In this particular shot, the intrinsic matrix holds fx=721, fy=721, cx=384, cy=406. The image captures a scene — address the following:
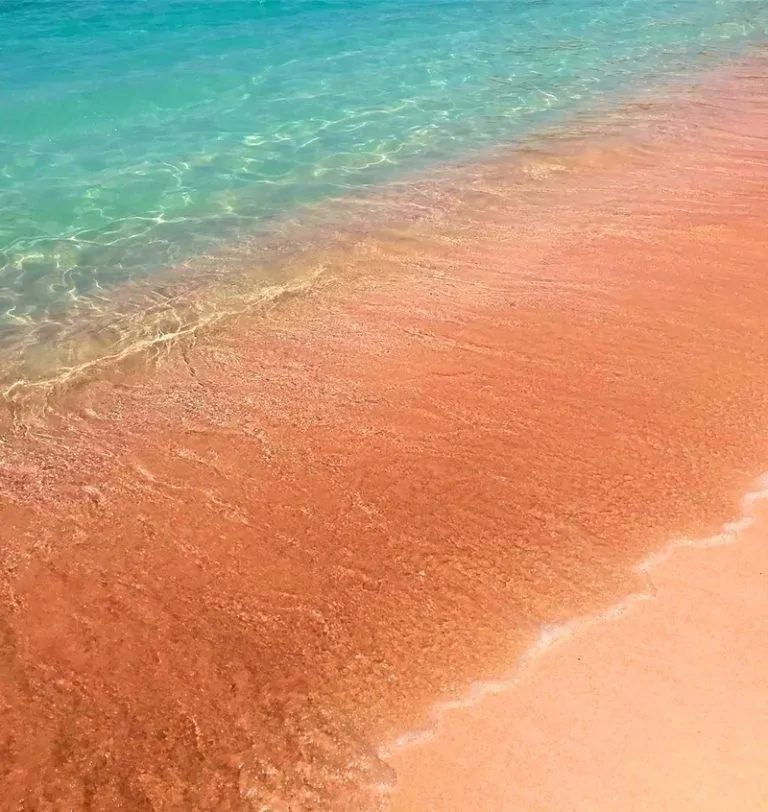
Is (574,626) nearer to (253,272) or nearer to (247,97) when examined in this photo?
(253,272)

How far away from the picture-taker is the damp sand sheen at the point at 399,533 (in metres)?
3.80

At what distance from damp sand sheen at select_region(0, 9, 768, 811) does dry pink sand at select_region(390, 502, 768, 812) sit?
2cm

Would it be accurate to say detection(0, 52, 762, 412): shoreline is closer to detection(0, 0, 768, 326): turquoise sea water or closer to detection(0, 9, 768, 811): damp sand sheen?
detection(0, 9, 768, 811): damp sand sheen

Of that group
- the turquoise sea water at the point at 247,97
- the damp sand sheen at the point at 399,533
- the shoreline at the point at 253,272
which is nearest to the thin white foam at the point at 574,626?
the damp sand sheen at the point at 399,533

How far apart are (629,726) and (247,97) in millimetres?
13780

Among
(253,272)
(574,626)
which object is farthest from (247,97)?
(574,626)

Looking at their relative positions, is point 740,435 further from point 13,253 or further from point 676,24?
point 676,24

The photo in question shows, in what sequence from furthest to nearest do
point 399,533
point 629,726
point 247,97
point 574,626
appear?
point 247,97 → point 399,533 → point 574,626 → point 629,726

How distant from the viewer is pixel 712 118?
1250 centimetres

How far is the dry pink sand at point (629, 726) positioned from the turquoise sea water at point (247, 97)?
256 inches

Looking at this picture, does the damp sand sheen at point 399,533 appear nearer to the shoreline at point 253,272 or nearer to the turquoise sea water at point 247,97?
the shoreline at point 253,272

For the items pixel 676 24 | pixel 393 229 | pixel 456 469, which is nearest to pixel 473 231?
pixel 393 229

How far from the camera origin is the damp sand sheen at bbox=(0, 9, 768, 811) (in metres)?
3.80

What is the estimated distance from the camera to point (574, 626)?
4.38 m
